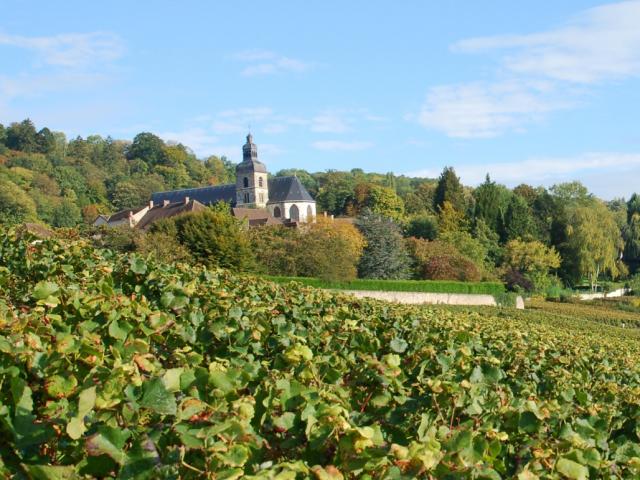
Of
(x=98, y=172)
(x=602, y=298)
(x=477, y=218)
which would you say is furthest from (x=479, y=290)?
(x=98, y=172)

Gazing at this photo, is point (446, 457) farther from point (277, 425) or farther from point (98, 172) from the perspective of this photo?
point (98, 172)

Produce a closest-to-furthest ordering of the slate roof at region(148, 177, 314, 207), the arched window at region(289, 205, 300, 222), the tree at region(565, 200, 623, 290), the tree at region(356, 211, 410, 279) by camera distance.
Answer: the tree at region(356, 211, 410, 279) → the tree at region(565, 200, 623, 290) → the arched window at region(289, 205, 300, 222) → the slate roof at region(148, 177, 314, 207)

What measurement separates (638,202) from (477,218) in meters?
23.7

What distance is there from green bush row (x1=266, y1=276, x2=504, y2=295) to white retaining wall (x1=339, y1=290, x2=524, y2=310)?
0.26 meters

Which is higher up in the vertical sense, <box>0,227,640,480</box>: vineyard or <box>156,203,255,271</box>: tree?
<box>156,203,255,271</box>: tree

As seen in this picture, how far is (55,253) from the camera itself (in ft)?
27.2

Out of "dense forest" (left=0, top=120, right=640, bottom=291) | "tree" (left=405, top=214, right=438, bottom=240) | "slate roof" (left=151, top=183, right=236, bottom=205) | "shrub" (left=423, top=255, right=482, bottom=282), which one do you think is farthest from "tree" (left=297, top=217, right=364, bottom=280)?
"slate roof" (left=151, top=183, right=236, bottom=205)

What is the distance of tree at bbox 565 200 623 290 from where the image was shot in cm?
6234

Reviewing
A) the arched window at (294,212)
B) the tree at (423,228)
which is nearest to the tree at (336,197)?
the arched window at (294,212)

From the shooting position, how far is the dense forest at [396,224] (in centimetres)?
4084

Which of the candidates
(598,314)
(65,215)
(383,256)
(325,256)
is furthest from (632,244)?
(65,215)

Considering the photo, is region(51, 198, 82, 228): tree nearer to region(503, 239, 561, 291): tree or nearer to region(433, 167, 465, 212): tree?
region(433, 167, 465, 212): tree

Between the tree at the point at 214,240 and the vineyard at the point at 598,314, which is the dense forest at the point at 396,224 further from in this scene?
the vineyard at the point at 598,314

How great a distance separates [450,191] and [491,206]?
5803 mm
